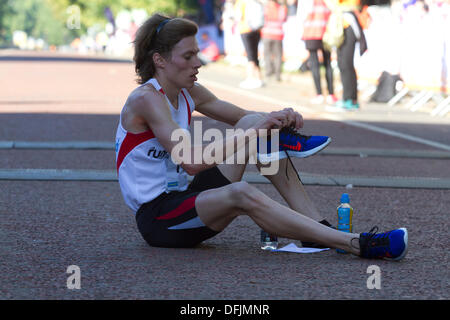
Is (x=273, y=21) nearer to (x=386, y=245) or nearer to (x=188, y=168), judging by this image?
(x=188, y=168)

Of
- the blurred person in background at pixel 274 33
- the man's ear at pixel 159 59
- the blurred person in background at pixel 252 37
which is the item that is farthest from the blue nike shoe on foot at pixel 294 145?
the blurred person in background at pixel 274 33

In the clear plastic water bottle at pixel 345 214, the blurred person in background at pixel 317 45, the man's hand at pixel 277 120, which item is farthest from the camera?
the blurred person in background at pixel 317 45

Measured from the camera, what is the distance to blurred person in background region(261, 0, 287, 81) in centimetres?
2211

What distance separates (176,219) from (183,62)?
0.77m

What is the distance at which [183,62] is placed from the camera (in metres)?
4.64

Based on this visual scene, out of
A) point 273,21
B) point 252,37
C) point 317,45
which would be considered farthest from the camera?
point 273,21

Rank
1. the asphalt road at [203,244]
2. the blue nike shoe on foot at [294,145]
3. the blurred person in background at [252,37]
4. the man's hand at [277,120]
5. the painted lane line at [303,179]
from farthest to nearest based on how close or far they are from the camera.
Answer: the blurred person in background at [252,37] < the painted lane line at [303,179] < the blue nike shoe on foot at [294,145] < the man's hand at [277,120] < the asphalt road at [203,244]

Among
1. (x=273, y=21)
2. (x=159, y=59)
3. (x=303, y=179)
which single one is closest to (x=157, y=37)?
(x=159, y=59)

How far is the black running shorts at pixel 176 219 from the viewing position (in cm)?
453

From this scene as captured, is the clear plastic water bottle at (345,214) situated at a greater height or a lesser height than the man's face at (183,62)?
lesser

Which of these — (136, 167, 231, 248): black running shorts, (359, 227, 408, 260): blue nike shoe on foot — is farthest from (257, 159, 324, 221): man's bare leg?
(359, 227, 408, 260): blue nike shoe on foot

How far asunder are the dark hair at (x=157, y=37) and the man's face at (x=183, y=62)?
3cm

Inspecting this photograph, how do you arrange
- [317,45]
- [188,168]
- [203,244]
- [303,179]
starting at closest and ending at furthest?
[188,168] < [203,244] < [303,179] < [317,45]

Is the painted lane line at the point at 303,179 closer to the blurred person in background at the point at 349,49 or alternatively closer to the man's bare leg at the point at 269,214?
the man's bare leg at the point at 269,214
